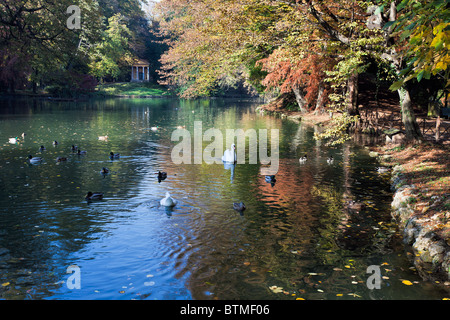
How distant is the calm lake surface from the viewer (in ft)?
25.4

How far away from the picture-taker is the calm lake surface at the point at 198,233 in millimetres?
7754

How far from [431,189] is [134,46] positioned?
93449mm

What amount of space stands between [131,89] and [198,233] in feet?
291

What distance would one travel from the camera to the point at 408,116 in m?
19.7

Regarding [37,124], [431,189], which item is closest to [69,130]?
[37,124]

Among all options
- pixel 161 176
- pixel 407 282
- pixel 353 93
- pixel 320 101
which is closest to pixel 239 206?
pixel 161 176

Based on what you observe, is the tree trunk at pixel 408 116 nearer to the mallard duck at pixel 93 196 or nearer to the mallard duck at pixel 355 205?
the mallard duck at pixel 355 205

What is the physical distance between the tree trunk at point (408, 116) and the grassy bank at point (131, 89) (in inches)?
2916

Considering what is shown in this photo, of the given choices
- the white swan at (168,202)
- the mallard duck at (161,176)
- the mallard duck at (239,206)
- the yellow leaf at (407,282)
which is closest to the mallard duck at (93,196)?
the white swan at (168,202)

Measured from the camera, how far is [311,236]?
10266 mm

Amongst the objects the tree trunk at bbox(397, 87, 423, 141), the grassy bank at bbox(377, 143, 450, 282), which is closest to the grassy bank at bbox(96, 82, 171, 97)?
the tree trunk at bbox(397, 87, 423, 141)

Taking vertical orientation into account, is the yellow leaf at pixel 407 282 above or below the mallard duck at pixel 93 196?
below

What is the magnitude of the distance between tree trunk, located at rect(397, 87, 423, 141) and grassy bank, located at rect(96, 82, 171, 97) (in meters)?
74.1

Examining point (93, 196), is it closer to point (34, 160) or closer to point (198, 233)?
point (198, 233)
